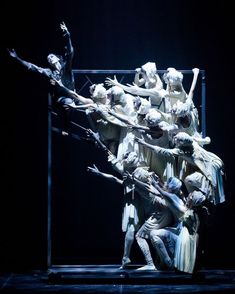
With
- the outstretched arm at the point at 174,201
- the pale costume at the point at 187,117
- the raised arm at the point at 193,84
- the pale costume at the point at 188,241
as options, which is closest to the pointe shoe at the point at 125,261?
the pale costume at the point at 188,241

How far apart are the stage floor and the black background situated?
111 cm

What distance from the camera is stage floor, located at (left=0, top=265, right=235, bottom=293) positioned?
9508 millimetres

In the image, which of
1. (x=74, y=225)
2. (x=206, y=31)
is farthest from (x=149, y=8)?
(x=74, y=225)

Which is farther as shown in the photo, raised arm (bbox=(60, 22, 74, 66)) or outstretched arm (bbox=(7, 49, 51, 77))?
outstretched arm (bbox=(7, 49, 51, 77))

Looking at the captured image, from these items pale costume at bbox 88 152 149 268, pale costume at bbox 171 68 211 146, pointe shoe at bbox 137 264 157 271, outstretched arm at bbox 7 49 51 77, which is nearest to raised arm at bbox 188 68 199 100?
pale costume at bbox 171 68 211 146

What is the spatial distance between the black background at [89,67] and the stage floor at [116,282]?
3.65 ft

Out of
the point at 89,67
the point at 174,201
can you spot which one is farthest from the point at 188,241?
the point at 89,67

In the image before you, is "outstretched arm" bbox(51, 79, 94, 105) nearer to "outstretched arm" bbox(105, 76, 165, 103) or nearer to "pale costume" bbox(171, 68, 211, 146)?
"outstretched arm" bbox(105, 76, 165, 103)

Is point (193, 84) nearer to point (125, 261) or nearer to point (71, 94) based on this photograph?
point (71, 94)

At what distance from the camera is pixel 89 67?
11.2 meters

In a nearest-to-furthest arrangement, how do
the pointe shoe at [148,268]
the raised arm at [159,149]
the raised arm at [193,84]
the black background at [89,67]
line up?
the raised arm at [159,149]
the pointe shoe at [148,268]
the raised arm at [193,84]
the black background at [89,67]

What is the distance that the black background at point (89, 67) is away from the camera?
36.5ft

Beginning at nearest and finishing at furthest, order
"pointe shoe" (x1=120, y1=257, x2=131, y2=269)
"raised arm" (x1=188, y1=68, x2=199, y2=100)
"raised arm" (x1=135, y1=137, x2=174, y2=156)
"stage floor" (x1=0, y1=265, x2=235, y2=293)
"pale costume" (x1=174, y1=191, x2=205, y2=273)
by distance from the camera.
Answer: "stage floor" (x1=0, y1=265, x2=235, y2=293) → "pale costume" (x1=174, y1=191, x2=205, y2=273) → "raised arm" (x1=135, y1=137, x2=174, y2=156) → "pointe shoe" (x1=120, y1=257, x2=131, y2=269) → "raised arm" (x1=188, y1=68, x2=199, y2=100)

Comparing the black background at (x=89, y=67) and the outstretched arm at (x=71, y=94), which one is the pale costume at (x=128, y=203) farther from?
the black background at (x=89, y=67)
